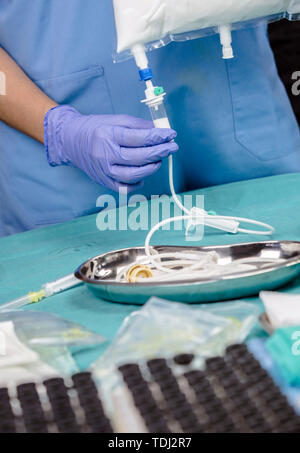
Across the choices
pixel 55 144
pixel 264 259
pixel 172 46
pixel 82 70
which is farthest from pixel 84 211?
pixel 264 259

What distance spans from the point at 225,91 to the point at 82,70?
363 millimetres

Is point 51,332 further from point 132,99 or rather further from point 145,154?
point 132,99

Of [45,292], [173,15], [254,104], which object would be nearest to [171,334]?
[45,292]

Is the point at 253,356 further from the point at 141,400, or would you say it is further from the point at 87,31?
the point at 87,31

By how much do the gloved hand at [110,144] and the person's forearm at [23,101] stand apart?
0.28 feet

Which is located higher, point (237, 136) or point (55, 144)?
point (55, 144)

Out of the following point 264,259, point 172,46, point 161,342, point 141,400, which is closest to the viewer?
point 141,400

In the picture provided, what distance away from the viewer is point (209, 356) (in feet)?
1.98

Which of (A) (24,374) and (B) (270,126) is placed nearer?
(A) (24,374)

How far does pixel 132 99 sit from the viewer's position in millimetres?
1434

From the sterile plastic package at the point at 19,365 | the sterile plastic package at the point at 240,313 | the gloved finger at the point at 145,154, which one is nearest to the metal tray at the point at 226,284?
the sterile plastic package at the point at 240,313

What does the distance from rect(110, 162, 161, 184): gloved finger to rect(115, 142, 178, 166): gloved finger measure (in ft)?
0.04

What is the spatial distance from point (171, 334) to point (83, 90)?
0.91 metres

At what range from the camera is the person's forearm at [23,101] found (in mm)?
1391
